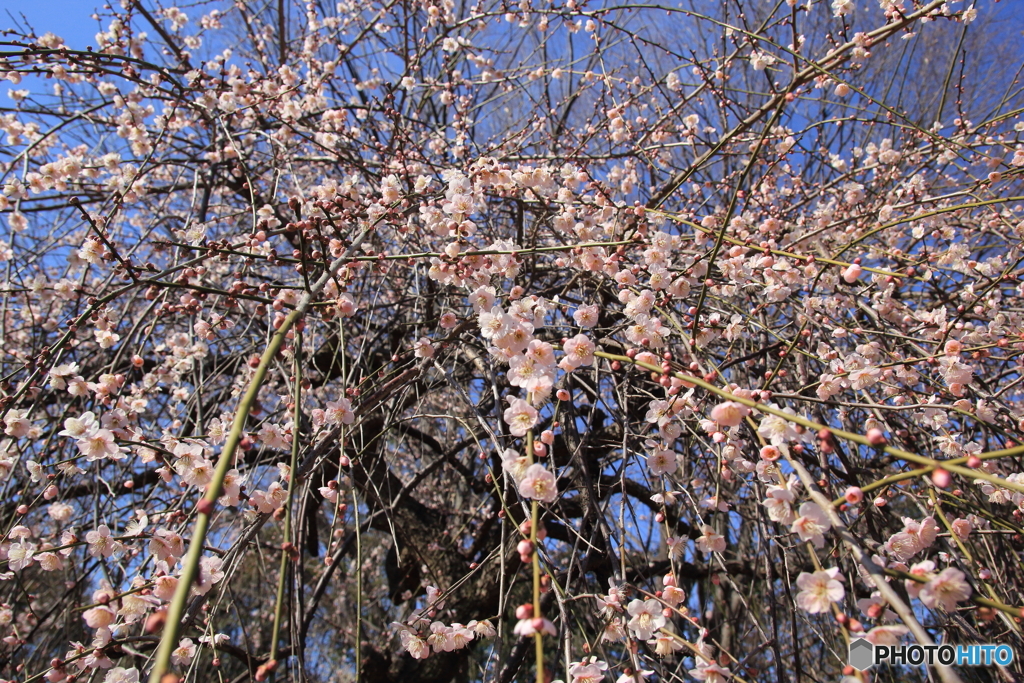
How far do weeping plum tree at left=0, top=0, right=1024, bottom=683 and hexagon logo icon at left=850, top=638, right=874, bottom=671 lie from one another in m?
0.03

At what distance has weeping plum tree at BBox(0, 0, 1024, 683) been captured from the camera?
4.10ft

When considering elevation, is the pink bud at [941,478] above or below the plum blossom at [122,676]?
above

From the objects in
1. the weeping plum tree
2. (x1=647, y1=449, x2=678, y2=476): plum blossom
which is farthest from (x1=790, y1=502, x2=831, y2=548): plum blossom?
(x1=647, y1=449, x2=678, y2=476): plum blossom

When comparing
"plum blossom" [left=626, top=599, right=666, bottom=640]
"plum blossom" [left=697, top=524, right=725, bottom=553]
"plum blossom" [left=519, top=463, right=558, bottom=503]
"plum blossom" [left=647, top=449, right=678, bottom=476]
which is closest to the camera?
"plum blossom" [left=519, top=463, right=558, bottom=503]

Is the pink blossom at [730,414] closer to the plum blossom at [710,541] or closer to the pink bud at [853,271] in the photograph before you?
the plum blossom at [710,541]

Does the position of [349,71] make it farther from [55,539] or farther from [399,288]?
[55,539]

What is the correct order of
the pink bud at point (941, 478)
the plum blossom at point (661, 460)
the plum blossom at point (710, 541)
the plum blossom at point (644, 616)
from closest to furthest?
the pink bud at point (941, 478), the plum blossom at point (644, 616), the plum blossom at point (710, 541), the plum blossom at point (661, 460)

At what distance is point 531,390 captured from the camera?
130 cm

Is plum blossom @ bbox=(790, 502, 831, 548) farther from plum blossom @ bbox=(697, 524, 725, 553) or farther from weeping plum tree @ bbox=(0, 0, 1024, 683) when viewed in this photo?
plum blossom @ bbox=(697, 524, 725, 553)

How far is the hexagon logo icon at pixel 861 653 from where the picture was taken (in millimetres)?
927

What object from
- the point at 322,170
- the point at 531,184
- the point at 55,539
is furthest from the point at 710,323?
the point at 322,170

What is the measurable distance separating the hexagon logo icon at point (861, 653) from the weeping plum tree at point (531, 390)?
0.03 metres

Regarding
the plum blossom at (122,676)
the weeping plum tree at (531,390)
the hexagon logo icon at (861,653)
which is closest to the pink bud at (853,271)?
the weeping plum tree at (531,390)

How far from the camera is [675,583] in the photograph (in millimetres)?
1425
